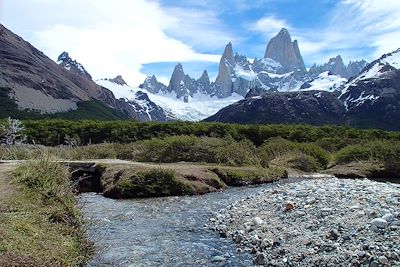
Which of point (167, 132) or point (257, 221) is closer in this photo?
point (257, 221)

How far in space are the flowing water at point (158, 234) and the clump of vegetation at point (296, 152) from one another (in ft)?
89.1

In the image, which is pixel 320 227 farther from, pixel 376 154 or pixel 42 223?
pixel 376 154

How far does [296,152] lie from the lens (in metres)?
53.2

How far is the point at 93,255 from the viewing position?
44.5 feet

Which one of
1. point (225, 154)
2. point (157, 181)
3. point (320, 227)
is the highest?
point (225, 154)

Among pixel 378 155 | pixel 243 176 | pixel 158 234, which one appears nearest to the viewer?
pixel 158 234

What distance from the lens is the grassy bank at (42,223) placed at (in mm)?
10523

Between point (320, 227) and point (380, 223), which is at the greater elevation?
point (380, 223)

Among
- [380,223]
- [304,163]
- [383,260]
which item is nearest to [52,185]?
[380,223]

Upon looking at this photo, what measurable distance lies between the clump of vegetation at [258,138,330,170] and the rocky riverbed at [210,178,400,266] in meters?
29.6

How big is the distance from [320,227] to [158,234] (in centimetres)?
640

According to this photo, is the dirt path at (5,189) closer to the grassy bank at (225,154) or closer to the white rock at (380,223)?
the white rock at (380,223)

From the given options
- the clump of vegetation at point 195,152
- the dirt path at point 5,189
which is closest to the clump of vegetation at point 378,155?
the clump of vegetation at point 195,152

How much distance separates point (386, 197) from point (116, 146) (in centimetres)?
4267
